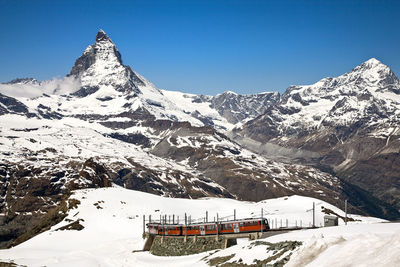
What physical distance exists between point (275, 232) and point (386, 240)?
49599 mm

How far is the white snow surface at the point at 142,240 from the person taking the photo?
1310 inches

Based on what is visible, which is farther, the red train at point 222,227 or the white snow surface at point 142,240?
the red train at point 222,227

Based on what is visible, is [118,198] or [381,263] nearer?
[381,263]

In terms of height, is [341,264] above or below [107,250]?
above

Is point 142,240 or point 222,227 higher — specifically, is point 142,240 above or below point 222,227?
below

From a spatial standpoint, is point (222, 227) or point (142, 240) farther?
point (142, 240)

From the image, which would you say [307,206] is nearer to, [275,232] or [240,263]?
[275,232]

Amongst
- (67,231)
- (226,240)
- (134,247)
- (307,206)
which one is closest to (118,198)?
(67,231)

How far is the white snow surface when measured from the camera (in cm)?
3328

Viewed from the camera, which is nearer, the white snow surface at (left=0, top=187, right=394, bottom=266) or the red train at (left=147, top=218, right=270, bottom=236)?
the white snow surface at (left=0, top=187, right=394, bottom=266)

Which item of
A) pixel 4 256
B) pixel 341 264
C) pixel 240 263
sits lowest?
pixel 4 256

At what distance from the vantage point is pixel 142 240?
126 m

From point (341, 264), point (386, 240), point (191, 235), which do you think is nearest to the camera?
point (341, 264)

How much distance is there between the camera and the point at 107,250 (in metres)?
120
